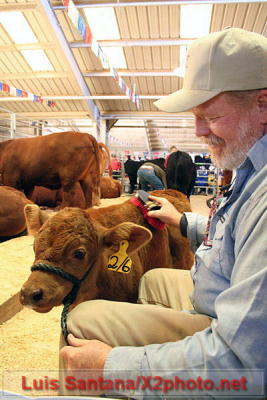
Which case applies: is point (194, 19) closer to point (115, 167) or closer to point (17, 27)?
point (17, 27)

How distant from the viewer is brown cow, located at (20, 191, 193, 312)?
4.40 ft

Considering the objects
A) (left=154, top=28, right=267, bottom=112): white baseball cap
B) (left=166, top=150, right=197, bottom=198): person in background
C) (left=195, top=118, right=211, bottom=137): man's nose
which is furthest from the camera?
(left=166, top=150, right=197, bottom=198): person in background

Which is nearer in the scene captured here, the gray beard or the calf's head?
the gray beard

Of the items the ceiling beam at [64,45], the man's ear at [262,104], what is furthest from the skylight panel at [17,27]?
the man's ear at [262,104]

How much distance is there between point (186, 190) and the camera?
632 cm

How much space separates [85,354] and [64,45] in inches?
405

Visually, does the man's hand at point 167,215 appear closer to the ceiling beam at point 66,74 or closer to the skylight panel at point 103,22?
the skylight panel at point 103,22

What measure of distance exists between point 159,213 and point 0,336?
1.26 metres

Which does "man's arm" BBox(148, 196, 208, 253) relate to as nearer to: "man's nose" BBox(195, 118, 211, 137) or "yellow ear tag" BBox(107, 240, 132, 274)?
"yellow ear tag" BBox(107, 240, 132, 274)

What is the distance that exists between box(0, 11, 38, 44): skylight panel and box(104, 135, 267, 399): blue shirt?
9.74 meters

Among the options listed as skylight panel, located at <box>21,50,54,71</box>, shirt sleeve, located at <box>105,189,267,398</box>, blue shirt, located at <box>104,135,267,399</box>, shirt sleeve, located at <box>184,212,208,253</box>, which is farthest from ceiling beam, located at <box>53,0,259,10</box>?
shirt sleeve, located at <box>105,189,267,398</box>

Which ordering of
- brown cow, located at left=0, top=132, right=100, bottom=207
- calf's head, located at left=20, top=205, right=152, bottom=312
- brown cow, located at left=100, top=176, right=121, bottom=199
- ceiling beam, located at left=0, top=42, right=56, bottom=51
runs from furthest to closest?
ceiling beam, located at left=0, top=42, right=56, bottom=51
brown cow, located at left=100, top=176, right=121, bottom=199
brown cow, located at left=0, top=132, right=100, bottom=207
calf's head, located at left=20, top=205, right=152, bottom=312

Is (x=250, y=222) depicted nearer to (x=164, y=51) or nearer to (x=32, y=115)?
(x=164, y=51)

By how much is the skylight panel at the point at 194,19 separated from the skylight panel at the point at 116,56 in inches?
84.2
